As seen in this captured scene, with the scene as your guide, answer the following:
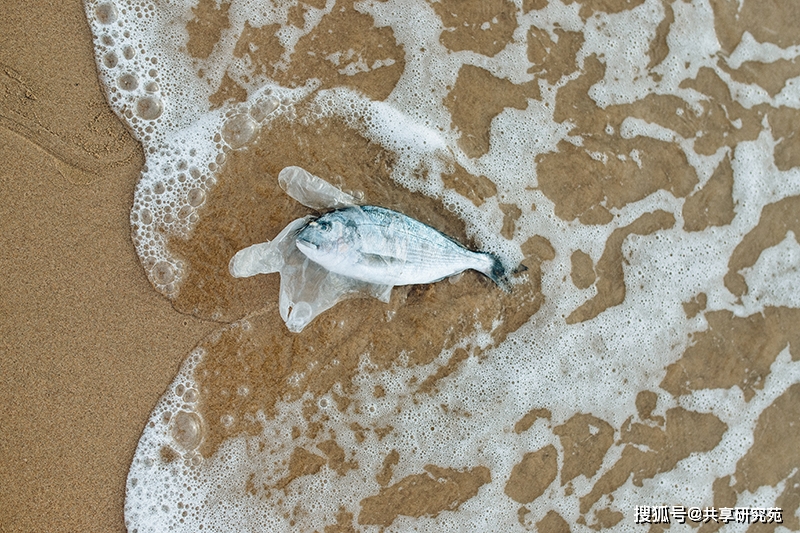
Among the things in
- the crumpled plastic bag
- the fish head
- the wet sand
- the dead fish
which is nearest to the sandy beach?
the wet sand

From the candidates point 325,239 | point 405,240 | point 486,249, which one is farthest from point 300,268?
point 486,249

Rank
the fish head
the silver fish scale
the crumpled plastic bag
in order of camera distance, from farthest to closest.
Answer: the crumpled plastic bag, the silver fish scale, the fish head

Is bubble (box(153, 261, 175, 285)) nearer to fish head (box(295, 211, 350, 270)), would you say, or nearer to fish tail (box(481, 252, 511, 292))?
fish head (box(295, 211, 350, 270))

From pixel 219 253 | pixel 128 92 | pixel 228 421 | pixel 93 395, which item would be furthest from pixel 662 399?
pixel 128 92

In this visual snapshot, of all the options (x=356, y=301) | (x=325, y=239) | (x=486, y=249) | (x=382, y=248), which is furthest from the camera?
(x=486, y=249)

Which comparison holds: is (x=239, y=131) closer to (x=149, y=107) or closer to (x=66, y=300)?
(x=149, y=107)

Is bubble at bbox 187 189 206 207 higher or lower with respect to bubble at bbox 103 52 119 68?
lower

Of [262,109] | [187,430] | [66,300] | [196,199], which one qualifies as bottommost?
[187,430]
